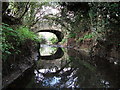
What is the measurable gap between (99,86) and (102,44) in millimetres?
6145

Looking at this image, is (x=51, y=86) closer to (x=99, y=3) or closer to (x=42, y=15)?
(x=99, y=3)

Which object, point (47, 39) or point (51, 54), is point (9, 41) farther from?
point (47, 39)

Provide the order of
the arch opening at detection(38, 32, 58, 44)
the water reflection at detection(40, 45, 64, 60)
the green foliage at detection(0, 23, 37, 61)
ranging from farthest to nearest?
the arch opening at detection(38, 32, 58, 44) < the water reflection at detection(40, 45, 64, 60) < the green foliage at detection(0, 23, 37, 61)

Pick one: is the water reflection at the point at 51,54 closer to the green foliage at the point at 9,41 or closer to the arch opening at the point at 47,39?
the green foliage at the point at 9,41

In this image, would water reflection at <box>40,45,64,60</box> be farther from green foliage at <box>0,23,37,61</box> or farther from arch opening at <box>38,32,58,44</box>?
arch opening at <box>38,32,58,44</box>

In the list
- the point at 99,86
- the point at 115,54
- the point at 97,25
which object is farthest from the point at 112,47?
the point at 99,86

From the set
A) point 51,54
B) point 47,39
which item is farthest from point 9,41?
point 47,39

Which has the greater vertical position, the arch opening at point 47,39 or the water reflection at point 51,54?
the water reflection at point 51,54

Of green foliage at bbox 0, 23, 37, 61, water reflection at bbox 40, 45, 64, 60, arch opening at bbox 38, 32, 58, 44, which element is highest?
green foliage at bbox 0, 23, 37, 61

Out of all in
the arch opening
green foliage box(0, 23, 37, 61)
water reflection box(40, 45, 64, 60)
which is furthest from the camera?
the arch opening

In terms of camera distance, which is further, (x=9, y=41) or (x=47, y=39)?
(x=47, y=39)

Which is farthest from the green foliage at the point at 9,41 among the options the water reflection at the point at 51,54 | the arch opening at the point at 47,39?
the arch opening at the point at 47,39

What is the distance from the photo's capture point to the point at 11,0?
10258mm

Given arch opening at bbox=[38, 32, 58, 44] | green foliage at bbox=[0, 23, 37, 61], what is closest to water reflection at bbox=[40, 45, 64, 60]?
green foliage at bbox=[0, 23, 37, 61]
